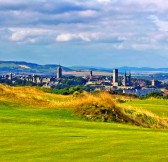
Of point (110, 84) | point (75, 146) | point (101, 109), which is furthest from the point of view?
point (110, 84)

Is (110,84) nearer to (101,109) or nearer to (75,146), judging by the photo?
(101,109)

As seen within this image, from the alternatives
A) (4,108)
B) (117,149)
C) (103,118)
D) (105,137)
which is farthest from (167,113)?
(117,149)

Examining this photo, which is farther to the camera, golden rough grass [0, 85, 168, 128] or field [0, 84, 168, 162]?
golden rough grass [0, 85, 168, 128]

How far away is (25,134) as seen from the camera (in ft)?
47.9

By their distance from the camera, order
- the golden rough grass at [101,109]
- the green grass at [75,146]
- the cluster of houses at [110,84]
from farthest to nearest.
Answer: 1. the cluster of houses at [110,84]
2. the golden rough grass at [101,109]
3. the green grass at [75,146]

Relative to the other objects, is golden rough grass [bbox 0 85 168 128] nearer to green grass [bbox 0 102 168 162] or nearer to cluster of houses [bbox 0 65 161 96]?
green grass [bbox 0 102 168 162]

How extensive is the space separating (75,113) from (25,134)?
38.6 feet

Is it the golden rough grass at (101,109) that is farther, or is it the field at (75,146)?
the golden rough grass at (101,109)

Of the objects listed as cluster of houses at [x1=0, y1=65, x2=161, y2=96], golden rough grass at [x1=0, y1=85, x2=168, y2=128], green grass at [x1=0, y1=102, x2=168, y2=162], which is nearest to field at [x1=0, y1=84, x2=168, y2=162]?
green grass at [x1=0, y1=102, x2=168, y2=162]

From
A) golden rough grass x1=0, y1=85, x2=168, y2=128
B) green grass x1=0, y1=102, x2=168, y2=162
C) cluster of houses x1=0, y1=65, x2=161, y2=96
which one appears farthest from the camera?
cluster of houses x1=0, y1=65, x2=161, y2=96

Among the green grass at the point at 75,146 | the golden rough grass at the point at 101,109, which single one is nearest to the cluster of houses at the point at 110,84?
the golden rough grass at the point at 101,109

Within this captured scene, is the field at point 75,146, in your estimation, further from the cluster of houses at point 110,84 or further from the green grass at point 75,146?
the cluster of houses at point 110,84

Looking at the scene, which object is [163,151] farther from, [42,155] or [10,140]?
[10,140]

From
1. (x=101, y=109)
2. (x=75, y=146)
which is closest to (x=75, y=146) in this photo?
(x=75, y=146)
